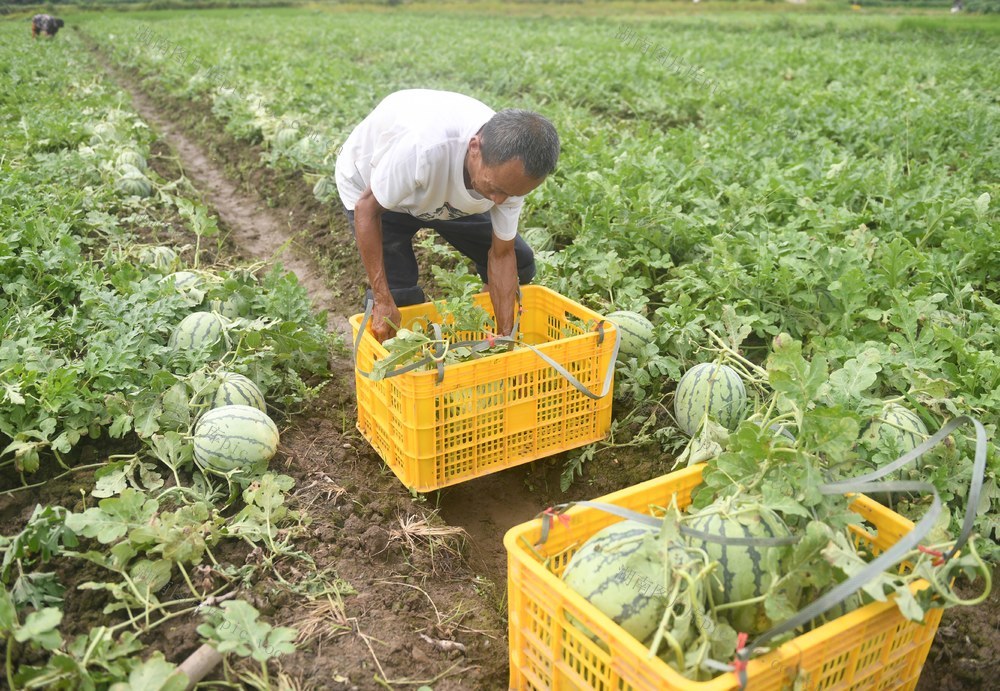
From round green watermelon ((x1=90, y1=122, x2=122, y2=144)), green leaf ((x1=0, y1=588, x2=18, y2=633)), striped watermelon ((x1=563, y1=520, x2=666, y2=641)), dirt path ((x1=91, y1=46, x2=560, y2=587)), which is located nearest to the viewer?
striped watermelon ((x1=563, y1=520, x2=666, y2=641))

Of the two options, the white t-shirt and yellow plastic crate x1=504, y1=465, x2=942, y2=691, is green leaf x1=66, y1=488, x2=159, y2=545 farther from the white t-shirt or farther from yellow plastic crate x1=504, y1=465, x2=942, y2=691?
the white t-shirt

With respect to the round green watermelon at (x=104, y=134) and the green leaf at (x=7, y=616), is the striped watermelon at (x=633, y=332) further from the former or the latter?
the round green watermelon at (x=104, y=134)

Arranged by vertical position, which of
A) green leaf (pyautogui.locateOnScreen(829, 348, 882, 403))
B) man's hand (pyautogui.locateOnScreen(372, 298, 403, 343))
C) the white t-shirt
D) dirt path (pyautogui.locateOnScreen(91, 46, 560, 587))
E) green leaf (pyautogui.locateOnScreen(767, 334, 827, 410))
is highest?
the white t-shirt

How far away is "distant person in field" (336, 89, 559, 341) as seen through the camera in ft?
10.5

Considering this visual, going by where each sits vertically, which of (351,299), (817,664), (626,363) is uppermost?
(817,664)

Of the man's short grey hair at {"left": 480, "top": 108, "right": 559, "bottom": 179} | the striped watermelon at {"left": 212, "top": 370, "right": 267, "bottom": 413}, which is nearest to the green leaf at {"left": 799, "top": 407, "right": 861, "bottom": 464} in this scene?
the man's short grey hair at {"left": 480, "top": 108, "right": 559, "bottom": 179}

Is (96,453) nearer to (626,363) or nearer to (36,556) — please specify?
(36,556)

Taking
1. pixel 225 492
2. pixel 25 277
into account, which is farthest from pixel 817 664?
pixel 25 277

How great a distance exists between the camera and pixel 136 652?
2.53 metres

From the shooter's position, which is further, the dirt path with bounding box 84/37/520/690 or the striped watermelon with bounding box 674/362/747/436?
the striped watermelon with bounding box 674/362/747/436

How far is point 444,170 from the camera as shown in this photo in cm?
363

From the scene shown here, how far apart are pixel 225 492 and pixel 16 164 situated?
18.4 feet

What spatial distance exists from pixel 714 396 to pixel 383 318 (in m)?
1.52

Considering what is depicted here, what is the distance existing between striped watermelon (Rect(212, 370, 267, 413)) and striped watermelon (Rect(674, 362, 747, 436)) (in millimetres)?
1985
